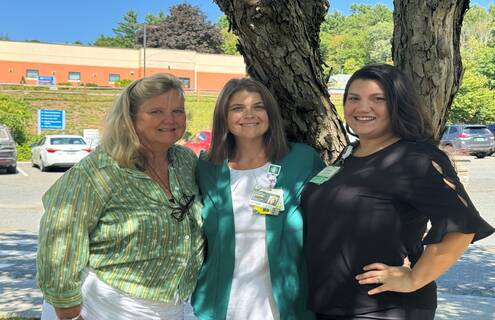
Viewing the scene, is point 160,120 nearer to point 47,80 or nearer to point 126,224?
point 126,224

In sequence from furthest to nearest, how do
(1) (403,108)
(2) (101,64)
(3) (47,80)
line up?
(2) (101,64) < (3) (47,80) < (1) (403,108)

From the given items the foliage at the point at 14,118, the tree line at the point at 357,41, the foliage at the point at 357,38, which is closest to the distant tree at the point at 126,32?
the tree line at the point at 357,41

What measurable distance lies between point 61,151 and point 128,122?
17.8 metres

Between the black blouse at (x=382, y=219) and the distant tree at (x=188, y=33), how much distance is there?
71.8m

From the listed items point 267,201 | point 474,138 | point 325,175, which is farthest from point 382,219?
point 474,138

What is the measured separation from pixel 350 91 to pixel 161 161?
0.98 metres

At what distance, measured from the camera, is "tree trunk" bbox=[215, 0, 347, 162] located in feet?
9.05

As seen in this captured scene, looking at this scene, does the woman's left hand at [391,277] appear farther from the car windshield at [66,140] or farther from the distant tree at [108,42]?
the distant tree at [108,42]

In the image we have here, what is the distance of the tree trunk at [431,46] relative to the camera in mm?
2818

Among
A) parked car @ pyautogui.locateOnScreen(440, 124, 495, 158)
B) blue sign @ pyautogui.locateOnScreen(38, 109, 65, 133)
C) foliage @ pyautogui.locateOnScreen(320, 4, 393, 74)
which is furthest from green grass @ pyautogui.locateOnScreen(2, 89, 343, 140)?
foliage @ pyautogui.locateOnScreen(320, 4, 393, 74)

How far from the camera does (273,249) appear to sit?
8.32 ft

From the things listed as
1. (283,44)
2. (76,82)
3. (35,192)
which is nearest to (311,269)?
(283,44)

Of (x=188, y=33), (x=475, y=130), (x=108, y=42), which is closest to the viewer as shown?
(x=475, y=130)

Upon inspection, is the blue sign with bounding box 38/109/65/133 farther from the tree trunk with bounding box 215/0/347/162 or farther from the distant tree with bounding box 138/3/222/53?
the distant tree with bounding box 138/3/222/53
